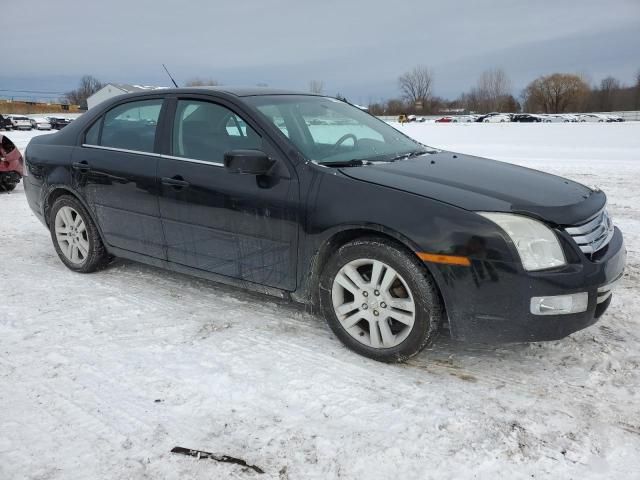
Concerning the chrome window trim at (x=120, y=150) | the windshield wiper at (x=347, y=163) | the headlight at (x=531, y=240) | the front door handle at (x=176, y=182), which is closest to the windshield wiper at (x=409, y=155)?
the windshield wiper at (x=347, y=163)

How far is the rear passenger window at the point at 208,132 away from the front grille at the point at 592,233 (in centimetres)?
191

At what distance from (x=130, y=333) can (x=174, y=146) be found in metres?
1.33

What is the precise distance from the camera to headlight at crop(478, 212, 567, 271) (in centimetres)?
256

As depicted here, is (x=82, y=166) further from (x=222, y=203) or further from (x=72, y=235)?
(x=222, y=203)

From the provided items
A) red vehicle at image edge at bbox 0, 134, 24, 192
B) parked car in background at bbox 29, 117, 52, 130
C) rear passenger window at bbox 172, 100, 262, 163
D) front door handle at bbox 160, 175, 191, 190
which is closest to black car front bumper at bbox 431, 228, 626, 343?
rear passenger window at bbox 172, 100, 262, 163

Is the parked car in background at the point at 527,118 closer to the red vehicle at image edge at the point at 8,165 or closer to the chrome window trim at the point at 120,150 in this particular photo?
the red vehicle at image edge at the point at 8,165

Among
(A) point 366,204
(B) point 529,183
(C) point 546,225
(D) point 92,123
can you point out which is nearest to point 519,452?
(C) point 546,225

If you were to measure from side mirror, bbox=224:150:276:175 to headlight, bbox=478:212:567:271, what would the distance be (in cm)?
129

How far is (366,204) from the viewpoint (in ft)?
9.41

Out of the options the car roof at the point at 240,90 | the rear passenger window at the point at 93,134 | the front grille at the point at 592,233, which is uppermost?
the car roof at the point at 240,90

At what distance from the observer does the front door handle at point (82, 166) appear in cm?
424

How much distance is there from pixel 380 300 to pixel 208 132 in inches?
67.0

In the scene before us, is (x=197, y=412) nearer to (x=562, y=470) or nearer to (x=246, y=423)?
(x=246, y=423)

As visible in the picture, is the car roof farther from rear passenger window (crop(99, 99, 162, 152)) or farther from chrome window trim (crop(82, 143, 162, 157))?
chrome window trim (crop(82, 143, 162, 157))
